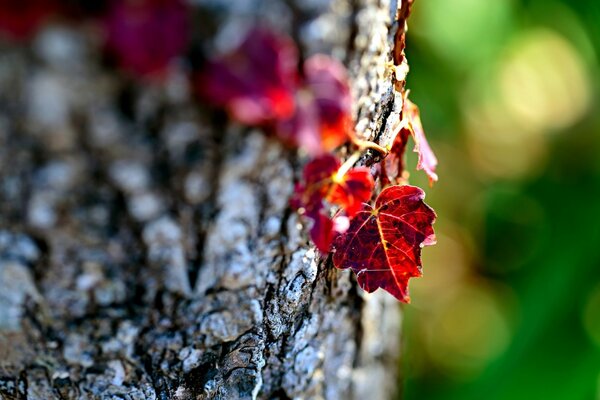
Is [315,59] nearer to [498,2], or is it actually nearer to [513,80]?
[498,2]

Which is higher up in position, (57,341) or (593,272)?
(593,272)

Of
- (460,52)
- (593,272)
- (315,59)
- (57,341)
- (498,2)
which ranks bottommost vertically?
(57,341)

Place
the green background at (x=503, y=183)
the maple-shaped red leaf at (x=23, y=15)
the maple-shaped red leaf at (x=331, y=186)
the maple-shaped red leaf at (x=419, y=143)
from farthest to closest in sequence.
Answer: the green background at (x=503, y=183)
the maple-shaped red leaf at (x=419, y=143)
the maple-shaped red leaf at (x=331, y=186)
the maple-shaped red leaf at (x=23, y=15)

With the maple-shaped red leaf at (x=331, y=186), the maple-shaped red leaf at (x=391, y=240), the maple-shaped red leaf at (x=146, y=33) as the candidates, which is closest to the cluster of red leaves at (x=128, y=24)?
the maple-shaped red leaf at (x=146, y=33)

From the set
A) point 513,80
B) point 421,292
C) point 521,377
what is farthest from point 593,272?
point 513,80

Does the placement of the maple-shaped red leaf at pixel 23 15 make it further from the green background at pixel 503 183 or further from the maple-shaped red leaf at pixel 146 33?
the green background at pixel 503 183

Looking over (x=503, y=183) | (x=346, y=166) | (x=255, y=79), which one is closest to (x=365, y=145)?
(x=346, y=166)

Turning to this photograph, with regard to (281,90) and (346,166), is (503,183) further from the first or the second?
(281,90)
